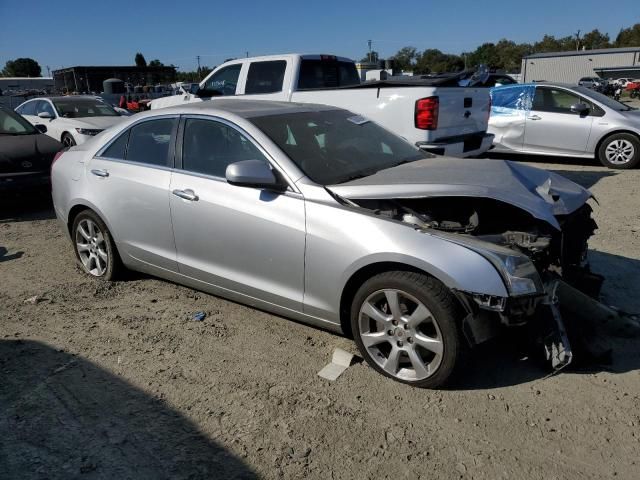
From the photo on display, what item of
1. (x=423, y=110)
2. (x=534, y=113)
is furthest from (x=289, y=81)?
(x=534, y=113)

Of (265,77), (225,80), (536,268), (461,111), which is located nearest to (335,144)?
(536,268)

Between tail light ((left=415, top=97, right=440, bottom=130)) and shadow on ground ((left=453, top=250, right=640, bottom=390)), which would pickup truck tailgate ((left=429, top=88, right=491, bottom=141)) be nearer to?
tail light ((left=415, top=97, right=440, bottom=130))

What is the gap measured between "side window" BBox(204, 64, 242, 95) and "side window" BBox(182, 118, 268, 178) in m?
5.21

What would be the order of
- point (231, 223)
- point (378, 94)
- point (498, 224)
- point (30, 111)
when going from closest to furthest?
point (498, 224)
point (231, 223)
point (378, 94)
point (30, 111)

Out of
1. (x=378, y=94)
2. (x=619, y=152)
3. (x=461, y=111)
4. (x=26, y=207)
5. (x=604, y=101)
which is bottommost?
(x=26, y=207)

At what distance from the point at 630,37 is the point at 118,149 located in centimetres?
11308

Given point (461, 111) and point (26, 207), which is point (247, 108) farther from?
point (26, 207)

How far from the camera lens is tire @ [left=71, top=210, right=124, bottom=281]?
4.62m

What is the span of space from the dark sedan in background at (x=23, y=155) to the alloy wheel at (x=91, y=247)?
322 cm

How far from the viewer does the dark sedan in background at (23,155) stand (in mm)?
7344

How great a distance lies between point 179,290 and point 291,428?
2253 millimetres

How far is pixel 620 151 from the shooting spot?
9836mm

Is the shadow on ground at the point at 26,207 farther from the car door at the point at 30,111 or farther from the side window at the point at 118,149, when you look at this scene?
the car door at the point at 30,111

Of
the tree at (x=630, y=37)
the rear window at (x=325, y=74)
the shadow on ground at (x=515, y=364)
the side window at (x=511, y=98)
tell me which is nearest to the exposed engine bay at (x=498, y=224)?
the shadow on ground at (x=515, y=364)
